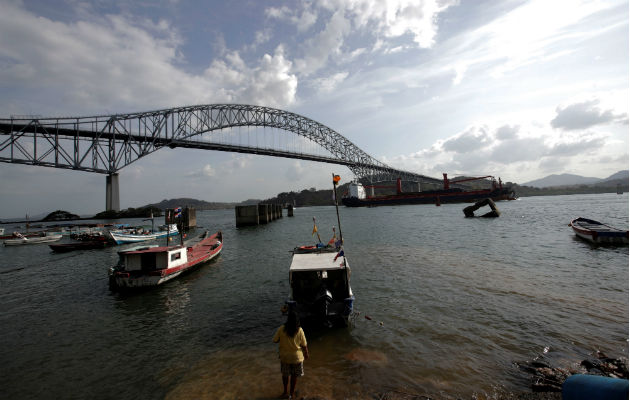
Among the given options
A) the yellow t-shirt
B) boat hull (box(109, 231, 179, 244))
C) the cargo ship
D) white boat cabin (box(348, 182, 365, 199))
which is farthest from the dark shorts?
white boat cabin (box(348, 182, 365, 199))

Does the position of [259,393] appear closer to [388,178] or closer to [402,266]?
[402,266]

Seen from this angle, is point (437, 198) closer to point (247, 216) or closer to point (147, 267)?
point (247, 216)

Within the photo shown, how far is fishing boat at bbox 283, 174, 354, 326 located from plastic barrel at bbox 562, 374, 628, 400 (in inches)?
226

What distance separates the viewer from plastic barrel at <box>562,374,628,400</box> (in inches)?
138

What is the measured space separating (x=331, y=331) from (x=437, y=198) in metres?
103

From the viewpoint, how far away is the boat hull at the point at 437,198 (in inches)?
4045

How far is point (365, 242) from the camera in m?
27.3

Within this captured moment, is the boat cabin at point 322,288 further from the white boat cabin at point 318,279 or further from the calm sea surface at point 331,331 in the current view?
the calm sea surface at point 331,331

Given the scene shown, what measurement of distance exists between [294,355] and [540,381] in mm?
5532

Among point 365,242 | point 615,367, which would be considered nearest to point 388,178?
point 365,242

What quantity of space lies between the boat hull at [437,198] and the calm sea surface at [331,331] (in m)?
94.8

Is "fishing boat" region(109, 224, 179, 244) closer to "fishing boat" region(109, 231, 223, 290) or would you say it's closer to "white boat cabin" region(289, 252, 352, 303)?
"fishing boat" region(109, 231, 223, 290)

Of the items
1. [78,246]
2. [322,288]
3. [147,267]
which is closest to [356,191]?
[78,246]

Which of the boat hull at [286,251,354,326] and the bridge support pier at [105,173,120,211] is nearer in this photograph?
the boat hull at [286,251,354,326]
